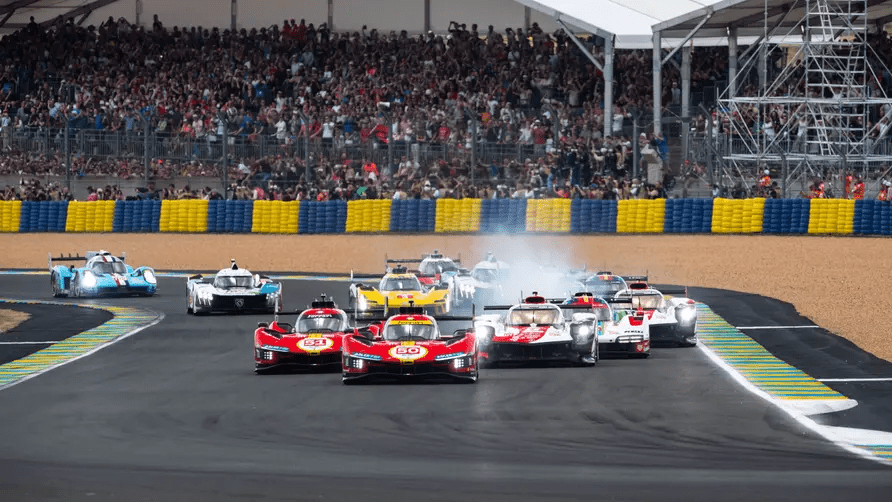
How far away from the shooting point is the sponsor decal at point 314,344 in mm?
22672

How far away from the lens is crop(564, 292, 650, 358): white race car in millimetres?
24766

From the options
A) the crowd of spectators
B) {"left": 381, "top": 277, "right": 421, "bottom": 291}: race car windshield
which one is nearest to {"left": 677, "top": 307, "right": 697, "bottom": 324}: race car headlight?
{"left": 381, "top": 277, "right": 421, "bottom": 291}: race car windshield

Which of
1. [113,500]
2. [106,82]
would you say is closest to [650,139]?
[106,82]

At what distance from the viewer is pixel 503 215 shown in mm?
45906

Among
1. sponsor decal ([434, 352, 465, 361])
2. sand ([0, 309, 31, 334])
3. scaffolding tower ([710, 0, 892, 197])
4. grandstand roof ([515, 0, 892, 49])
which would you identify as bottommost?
sand ([0, 309, 31, 334])

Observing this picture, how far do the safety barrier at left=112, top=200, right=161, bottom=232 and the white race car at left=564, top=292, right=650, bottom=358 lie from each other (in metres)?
27.2

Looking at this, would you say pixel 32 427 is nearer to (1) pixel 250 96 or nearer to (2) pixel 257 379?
(2) pixel 257 379

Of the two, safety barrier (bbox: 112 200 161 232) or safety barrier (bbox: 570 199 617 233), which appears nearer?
safety barrier (bbox: 570 199 617 233)

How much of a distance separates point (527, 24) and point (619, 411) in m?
40.3

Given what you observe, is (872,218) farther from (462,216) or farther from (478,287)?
(478,287)

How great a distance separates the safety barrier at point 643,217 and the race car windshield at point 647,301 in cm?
1851

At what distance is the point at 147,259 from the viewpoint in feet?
156

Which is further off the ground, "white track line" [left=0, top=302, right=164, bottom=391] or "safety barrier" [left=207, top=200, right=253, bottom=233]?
"safety barrier" [left=207, top=200, right=253, bottom=233]

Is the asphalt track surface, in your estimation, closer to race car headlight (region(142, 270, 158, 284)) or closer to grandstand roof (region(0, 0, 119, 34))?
race car headlight (region(142, 270, 158, 284))
